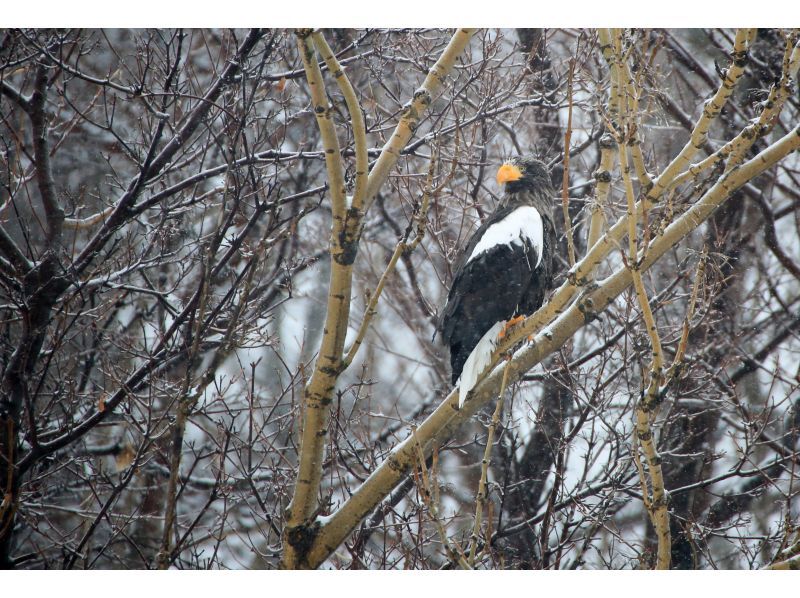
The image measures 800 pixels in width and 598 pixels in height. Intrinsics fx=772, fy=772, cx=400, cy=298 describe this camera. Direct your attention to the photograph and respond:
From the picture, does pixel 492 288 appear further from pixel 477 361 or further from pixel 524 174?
pixel 524 174

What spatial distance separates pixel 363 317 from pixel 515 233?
66 centimetres

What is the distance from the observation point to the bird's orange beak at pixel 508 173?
2.63m

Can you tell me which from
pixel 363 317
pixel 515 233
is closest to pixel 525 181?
pixel 515 233

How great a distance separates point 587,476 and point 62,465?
1.62m

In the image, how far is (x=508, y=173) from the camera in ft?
8.69

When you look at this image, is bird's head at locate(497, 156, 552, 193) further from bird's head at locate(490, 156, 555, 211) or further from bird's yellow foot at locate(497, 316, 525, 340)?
bird's yellow foot at locate(497, 316, 525, 340)

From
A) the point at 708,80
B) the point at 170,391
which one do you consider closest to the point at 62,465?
the point at 170,391

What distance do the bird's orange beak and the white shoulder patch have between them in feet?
0.43

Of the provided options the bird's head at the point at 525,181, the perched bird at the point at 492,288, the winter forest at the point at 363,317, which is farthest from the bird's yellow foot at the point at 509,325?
the bird's head at the point at 525,181


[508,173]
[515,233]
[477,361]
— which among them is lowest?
[477,361]

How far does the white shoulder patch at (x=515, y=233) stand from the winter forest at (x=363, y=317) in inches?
4.1

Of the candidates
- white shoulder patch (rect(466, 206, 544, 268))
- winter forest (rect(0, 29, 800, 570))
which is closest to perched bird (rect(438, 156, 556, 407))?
white shoulder patch (rect(466, 206, 544, 268))

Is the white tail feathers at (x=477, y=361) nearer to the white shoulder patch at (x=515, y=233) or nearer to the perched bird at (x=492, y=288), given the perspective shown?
the perched bird at (x=492, y=288)

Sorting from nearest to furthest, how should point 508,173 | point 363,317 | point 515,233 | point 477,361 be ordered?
point 363,317 < point 477,361 < point 515,233 < point 508,173
